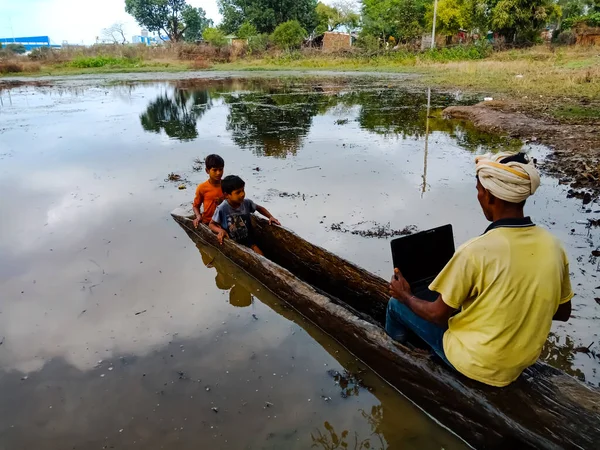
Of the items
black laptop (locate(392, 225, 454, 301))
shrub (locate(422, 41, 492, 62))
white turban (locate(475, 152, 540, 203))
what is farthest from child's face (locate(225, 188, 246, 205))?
shrub (locate(422, 41, 492, 62))

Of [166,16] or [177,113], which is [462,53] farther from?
[166,16]

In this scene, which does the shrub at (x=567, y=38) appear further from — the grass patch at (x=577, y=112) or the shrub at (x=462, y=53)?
the grass patch at (x=577, y=112)

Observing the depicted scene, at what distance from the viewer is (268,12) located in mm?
42781

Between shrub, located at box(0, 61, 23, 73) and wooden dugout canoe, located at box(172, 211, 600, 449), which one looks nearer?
wooden dugout canoe, located at box(172, 211, 600, 449)

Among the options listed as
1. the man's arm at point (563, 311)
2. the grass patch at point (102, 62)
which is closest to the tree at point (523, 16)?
the grass patch at point (102, 62)

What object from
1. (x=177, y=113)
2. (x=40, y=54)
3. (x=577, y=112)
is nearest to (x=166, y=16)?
(x=40, y=54)

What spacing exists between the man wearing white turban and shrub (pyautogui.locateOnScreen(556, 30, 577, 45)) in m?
35.0

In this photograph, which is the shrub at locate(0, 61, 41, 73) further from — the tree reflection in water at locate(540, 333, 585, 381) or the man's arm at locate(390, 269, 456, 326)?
the tree reflection in water at locate(540, 333, 585, 381)

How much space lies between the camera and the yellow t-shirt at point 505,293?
1.74 metres

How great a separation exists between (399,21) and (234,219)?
38875mm

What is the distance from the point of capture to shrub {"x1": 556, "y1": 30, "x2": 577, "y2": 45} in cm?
2955

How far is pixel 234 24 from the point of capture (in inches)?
1857

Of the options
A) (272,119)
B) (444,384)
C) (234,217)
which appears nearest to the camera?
(444,384)

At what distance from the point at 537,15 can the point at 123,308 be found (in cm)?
3359
